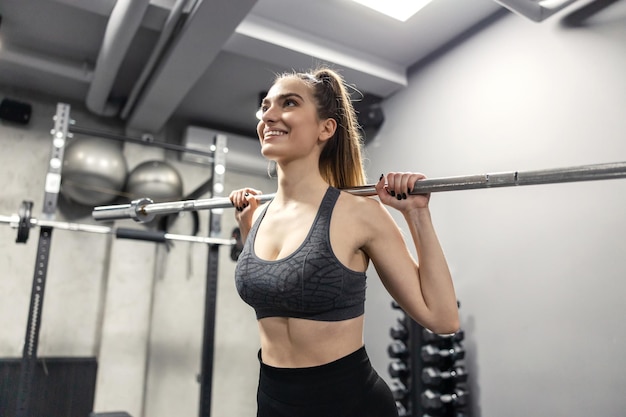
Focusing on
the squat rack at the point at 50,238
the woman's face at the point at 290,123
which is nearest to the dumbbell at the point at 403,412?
the squat rack at the point at 50,238

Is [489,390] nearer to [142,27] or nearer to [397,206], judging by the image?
[397,206]

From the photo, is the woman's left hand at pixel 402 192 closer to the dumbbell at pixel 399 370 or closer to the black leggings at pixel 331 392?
the black leggings at pixel 331 392

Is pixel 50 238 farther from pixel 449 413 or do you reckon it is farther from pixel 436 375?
pixel 449 413

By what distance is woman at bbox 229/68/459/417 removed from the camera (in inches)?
37.0

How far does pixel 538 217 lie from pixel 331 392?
69.0 inches

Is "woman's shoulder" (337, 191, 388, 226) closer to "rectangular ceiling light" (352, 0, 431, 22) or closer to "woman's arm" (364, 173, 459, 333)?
"woman's arm" (364, 173, 459, 333)

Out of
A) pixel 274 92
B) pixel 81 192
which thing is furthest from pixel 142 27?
pixel 274 92

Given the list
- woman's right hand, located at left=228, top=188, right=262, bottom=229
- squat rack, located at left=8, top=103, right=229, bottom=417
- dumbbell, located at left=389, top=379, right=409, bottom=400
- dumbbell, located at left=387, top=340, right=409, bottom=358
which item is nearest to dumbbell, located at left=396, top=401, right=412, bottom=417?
dumbbell, located at left=389, top=379, right=409, bottom=400

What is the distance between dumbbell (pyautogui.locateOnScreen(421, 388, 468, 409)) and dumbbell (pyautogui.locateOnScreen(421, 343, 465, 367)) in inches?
5.8

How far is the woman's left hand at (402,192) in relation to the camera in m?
1.03

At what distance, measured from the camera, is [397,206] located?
3.45 feet

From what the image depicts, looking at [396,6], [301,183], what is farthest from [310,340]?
[396,6]

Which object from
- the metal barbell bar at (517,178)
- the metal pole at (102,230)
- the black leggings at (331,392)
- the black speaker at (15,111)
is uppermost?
the black speaker at (15,111)

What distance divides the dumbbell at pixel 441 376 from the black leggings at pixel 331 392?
153cm
